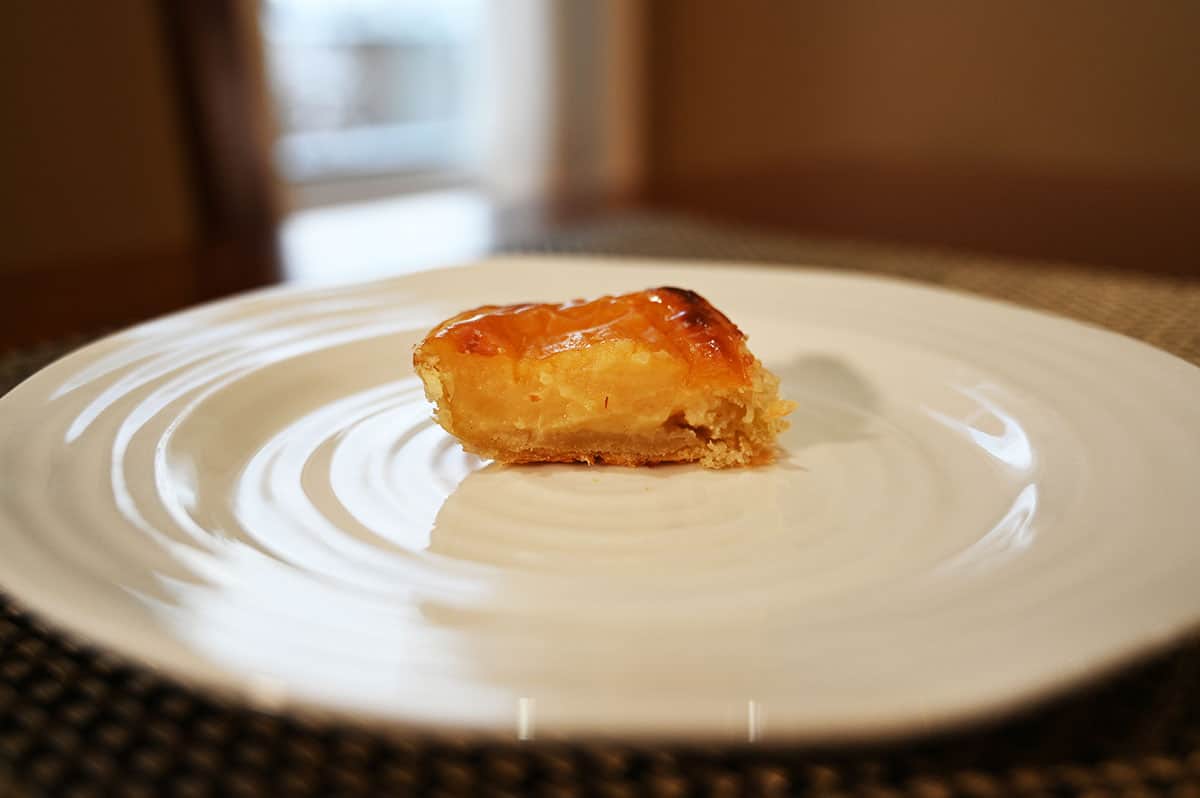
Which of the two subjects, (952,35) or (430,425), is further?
(952,35)

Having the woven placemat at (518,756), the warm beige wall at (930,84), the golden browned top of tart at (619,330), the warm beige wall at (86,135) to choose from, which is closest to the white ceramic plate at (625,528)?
the woven placemat at (518,756)

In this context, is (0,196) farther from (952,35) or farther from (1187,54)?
(1187,54)

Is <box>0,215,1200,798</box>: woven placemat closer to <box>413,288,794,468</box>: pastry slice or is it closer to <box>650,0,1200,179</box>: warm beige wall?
<box>413,288,794,468</box>: pastry slice

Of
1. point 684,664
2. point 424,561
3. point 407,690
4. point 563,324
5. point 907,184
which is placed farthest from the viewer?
point 907,184

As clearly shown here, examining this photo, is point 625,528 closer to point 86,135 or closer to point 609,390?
point 609,390

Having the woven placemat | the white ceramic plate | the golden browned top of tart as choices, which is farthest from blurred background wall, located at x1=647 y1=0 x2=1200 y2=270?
the woven placemat

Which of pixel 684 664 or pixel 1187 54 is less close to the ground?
pixel 1187 54

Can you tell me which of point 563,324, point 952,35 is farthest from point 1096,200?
point 563,324

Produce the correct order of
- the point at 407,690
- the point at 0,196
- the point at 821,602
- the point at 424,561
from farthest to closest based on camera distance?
the point at 0,196 → the point at 424,561 → the point at 821,602 → the point at 407,690
